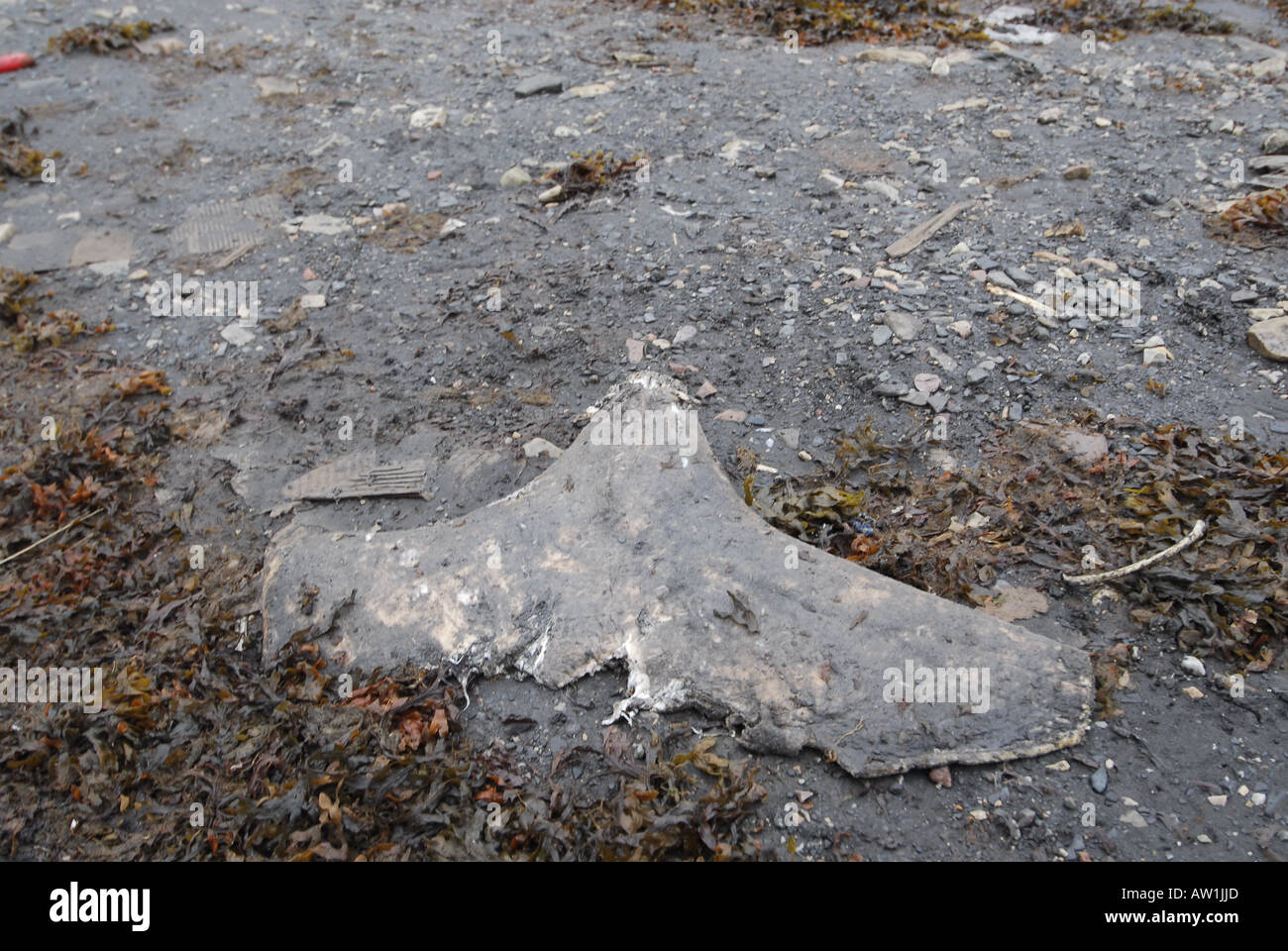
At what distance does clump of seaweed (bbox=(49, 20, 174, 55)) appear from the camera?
25.5 feet

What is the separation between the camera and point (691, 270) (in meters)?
4.72

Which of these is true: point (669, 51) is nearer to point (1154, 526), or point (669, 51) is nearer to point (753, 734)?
point (1154, 526)

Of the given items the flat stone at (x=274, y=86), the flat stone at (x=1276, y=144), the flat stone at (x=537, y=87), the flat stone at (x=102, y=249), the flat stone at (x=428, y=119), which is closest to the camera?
the flat stone at (x=1276, y=144)

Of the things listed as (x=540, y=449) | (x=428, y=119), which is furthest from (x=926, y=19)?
(x=540, y=449)

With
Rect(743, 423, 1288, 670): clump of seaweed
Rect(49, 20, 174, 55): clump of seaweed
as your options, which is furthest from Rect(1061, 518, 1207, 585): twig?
Rect(49, 20, 174, 55): clump of seaweed

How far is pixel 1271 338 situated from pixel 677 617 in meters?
3.15

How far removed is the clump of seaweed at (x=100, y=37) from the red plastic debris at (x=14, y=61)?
0.25m

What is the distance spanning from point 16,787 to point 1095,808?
11.7ft

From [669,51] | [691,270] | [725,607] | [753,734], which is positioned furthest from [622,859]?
[669,51]

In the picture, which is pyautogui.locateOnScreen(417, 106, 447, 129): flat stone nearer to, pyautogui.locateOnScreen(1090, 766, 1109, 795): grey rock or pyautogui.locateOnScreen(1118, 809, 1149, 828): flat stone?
pyautogui.locateOnScreen(1090, 766, 1109, 795): grey rock

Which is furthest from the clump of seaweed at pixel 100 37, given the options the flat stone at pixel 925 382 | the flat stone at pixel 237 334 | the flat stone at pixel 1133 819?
the flat stone at pixel 1133 819

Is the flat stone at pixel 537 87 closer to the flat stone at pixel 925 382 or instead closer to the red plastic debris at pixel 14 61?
the flat stone at pixel 925 382

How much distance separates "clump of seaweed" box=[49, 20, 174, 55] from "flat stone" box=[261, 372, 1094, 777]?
715cm

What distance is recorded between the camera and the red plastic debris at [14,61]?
7.59 metres
